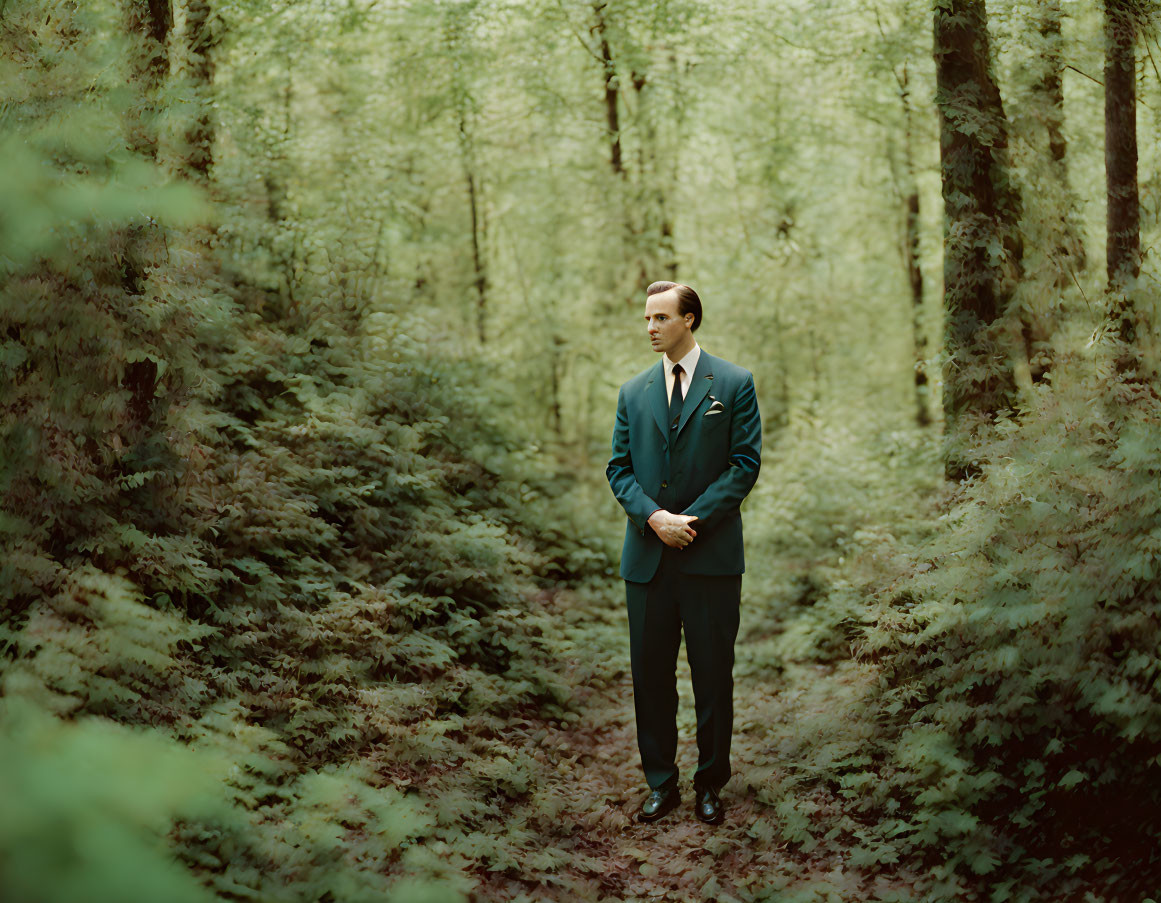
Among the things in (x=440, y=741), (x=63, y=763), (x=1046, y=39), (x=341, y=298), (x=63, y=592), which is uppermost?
(x=1046, y=39)

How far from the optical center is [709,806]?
461 centimetres

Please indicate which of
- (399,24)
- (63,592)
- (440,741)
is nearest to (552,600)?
(440,741)

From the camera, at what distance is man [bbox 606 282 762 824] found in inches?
181

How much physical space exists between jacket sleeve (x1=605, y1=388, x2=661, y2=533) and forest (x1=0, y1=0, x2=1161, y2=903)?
5.19 feet

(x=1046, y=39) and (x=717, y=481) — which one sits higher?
(x=1046, y=39)

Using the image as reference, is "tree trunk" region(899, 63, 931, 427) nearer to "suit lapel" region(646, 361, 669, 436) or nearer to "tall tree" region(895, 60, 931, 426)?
"tall tree" region(895, 60, 931, 426)

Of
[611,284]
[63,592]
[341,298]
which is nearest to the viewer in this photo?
[63,592]

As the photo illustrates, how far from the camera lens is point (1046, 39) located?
6332 mm

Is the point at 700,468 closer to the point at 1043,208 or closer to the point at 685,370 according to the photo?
the point at 685,370

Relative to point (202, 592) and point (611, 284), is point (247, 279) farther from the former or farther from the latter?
point (611, 284)

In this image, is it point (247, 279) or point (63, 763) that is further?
point (247, 279)

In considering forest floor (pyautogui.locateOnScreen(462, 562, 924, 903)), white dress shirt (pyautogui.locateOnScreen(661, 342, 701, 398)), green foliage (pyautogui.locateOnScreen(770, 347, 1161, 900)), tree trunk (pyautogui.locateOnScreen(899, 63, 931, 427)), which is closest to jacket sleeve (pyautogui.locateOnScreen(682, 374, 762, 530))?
white dress shirt (pyautogui.locateOnScreen(661, 342, 701, 398))

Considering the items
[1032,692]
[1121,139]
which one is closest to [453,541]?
[1032,692]

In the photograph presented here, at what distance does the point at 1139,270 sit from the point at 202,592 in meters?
6.02
